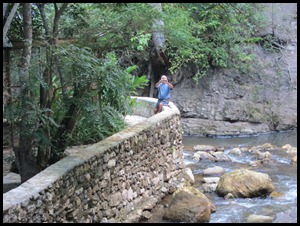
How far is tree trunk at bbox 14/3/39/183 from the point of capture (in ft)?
17.4

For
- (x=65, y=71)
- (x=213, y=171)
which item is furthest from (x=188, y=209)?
(x=213, y=171)

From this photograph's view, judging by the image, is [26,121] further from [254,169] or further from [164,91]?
[254,169]

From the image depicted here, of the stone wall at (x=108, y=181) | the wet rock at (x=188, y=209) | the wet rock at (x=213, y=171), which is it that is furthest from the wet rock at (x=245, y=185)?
the wet rock at (x=213, y=171)

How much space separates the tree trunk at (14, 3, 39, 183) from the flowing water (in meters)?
3.56

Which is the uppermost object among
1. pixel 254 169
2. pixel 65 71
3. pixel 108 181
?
pixel 65 71

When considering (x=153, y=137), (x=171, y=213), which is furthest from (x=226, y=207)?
(x=153, y=137)

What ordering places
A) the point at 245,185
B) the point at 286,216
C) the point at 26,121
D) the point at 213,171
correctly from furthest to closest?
the point at 213,171 → the point at 245,185 → the point at 286,216 → the point at 26,121

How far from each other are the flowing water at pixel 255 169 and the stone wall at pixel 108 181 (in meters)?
1.40

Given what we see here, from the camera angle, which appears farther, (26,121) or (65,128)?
(65,128)

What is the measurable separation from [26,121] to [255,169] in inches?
314

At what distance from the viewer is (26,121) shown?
5316 mm

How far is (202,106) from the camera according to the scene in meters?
18.9

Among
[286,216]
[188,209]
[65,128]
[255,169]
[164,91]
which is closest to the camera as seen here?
[65,128]

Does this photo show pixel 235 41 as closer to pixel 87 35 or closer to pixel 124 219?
pixel 87 35
